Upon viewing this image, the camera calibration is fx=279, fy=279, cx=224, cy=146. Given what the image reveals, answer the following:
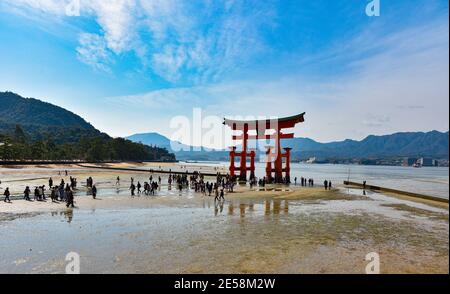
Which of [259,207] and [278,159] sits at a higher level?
[278,159]

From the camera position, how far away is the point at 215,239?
13047mm

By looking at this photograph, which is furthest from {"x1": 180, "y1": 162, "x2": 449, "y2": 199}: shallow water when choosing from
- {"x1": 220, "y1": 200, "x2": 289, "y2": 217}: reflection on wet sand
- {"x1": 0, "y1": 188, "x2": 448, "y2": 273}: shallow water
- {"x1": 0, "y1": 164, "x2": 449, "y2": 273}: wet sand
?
{"x1": 0, "y1": 188, "x2": 448, "y2": 273}: shallow water

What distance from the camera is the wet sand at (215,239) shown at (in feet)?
31.9

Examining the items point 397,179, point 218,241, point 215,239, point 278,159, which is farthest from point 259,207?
point 397,179

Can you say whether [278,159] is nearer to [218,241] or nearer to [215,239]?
[215,239]

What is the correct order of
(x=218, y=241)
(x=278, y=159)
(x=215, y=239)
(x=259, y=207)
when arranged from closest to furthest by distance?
(x=218, y=241), (x=215, y=239), (x=259, y=207), (x=278, y=159)

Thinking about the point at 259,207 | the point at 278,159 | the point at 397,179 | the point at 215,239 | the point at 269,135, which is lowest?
the point at 397,179

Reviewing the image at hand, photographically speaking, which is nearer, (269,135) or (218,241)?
(218,241)

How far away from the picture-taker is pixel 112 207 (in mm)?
20875

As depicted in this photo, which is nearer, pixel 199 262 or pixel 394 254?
pixel 199 262
